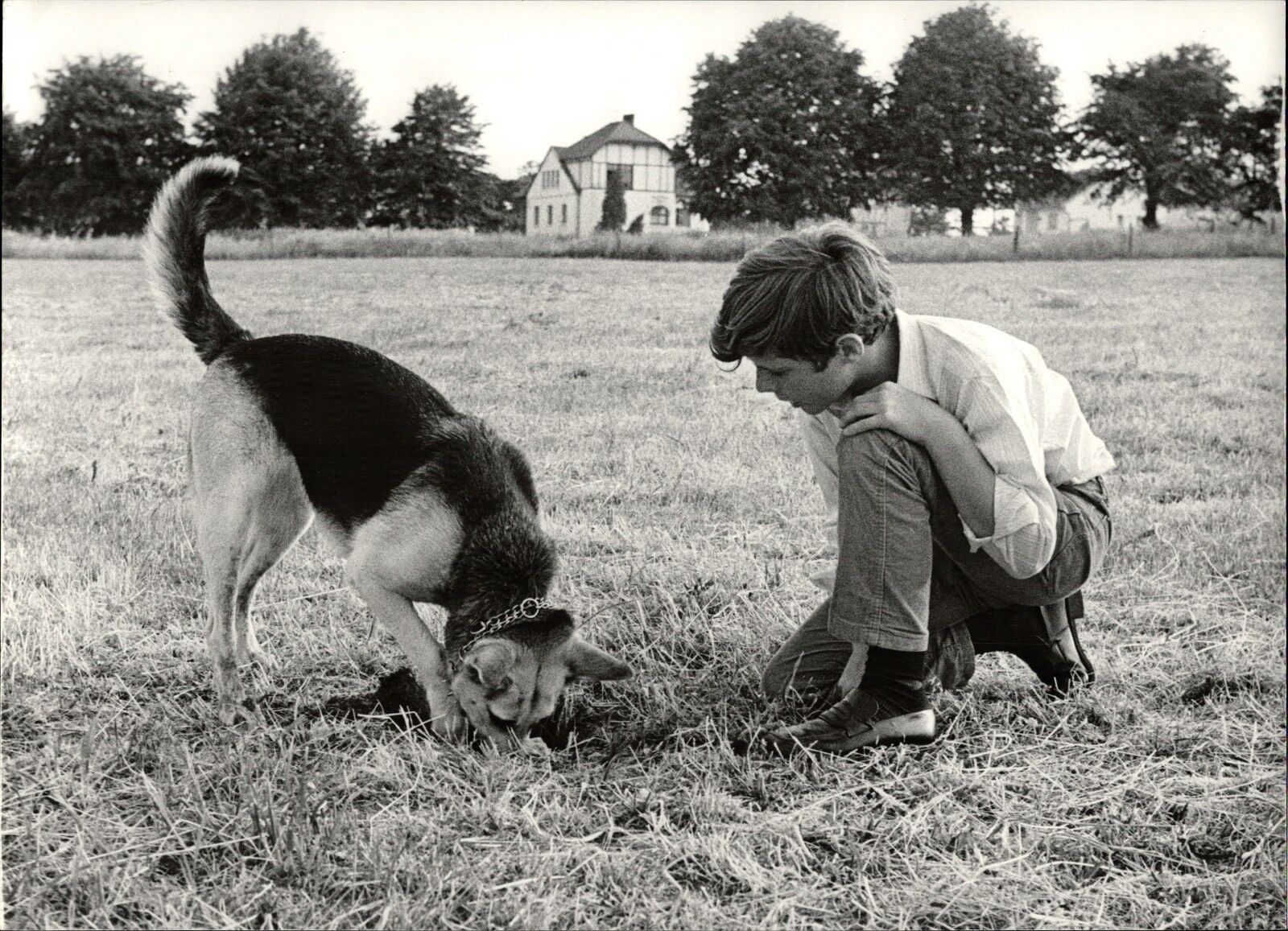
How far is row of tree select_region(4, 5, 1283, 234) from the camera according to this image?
3822 millimetres

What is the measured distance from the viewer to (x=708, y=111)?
4102 millimetres

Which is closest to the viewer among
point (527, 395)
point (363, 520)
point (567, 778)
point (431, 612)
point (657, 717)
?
point (567, 778)

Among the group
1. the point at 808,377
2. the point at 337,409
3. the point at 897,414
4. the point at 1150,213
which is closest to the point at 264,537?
the point at 337,409

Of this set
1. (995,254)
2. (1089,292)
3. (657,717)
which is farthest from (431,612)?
(1089,292)

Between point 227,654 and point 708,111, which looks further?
point 708,111

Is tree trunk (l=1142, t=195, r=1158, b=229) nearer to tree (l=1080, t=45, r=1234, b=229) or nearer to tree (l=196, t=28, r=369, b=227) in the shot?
tree (l=1080, t=45, r=1234, b=229)

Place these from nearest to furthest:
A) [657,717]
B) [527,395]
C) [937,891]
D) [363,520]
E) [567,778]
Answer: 1. [937,891]
2. [567,778]
3. [657,717]
4. [363,520]
5. [527,395]

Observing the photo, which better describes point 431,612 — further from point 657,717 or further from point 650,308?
point 650,308

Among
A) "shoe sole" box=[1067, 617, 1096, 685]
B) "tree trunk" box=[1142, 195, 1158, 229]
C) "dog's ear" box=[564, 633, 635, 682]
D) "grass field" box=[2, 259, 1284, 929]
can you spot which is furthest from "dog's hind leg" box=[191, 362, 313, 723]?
"tree trunk" box=[1142, 195, 1158, 229]

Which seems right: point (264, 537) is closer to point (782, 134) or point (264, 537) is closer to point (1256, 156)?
point (782, 134)

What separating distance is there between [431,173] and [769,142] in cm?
140

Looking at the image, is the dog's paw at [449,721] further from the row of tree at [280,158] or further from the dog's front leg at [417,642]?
the row of tree at [280,158]

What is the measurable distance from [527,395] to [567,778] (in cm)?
240

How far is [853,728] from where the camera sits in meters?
3.02
